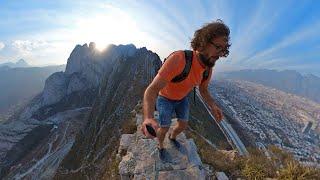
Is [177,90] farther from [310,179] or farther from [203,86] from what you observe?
[310,179]

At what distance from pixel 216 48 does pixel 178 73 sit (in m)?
0.72

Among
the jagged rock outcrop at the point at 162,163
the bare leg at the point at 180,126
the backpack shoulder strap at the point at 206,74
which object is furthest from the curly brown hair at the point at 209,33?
the jagged rock outcrop at the point at 162,163

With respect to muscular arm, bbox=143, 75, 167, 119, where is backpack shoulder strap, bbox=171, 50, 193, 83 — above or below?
above

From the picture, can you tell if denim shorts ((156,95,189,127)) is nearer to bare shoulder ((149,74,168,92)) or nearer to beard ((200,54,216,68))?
beard ((200,54,216,68))

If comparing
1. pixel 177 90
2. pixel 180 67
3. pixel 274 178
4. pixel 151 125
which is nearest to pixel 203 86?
pixel 177 90

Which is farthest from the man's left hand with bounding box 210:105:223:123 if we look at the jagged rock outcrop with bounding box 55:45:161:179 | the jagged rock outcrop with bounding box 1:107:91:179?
the jagged rock outcrop with bounding box 1:107:91:179

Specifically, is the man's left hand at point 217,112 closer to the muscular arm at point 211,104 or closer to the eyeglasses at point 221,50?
the muscular arm at point 211,104

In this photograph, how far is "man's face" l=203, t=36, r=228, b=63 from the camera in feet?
18.8

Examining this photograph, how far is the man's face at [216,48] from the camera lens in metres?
5.74

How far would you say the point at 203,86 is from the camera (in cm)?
738

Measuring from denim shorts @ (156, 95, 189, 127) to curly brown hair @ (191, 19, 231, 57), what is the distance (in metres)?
1.52

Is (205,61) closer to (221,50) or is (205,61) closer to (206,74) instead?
(221,50)

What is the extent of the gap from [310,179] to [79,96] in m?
136

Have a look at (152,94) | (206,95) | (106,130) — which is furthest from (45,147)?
(152,94)
